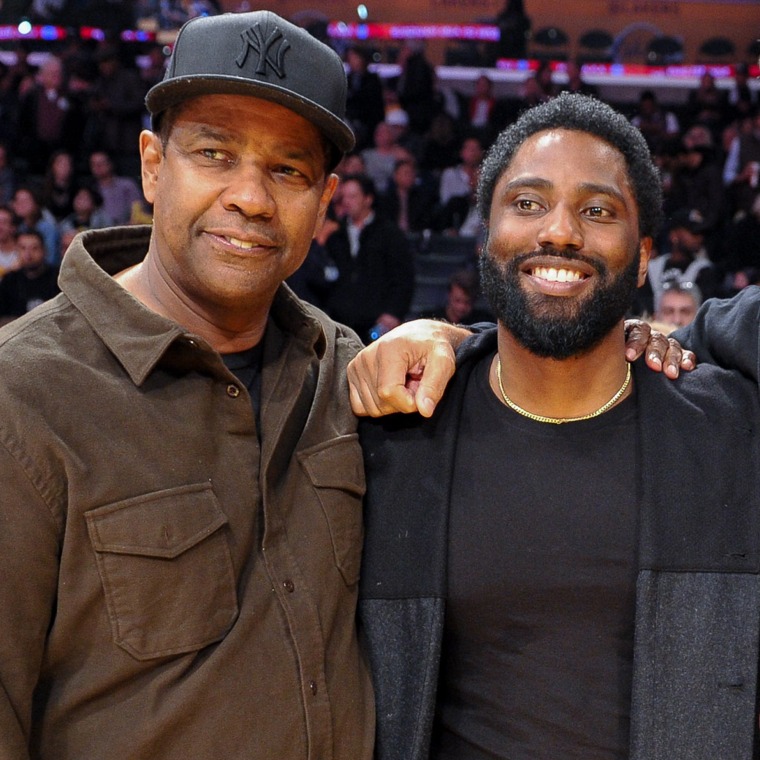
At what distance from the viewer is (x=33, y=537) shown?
2.02m

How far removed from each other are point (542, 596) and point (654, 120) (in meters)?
11.5

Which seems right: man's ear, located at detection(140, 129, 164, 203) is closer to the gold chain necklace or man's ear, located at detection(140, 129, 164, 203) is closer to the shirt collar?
the shirt collar

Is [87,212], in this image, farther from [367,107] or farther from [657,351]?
[657,351]

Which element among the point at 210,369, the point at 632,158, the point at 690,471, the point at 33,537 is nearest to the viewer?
the point at 33,537

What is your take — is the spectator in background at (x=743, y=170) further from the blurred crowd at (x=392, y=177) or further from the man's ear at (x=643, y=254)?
the man's ear at (x=643, y=254)

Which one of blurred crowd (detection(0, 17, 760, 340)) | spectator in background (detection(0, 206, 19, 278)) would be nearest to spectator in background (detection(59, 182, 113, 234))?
blurred crowd (detection(0, 17, 760, 340))

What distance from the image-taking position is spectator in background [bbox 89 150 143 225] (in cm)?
1094

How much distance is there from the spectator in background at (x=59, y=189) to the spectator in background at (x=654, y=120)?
607 centimetres

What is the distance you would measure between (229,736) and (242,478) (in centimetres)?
49

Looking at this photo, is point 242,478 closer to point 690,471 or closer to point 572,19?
point 690,471

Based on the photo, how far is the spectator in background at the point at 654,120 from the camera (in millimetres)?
12609

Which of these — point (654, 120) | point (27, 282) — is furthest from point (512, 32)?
point (27, 282)

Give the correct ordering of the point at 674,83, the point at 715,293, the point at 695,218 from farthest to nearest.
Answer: the point at 674,83
the point at 695,218
the point at 715,293

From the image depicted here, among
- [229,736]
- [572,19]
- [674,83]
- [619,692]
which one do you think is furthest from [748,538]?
[572,19]
